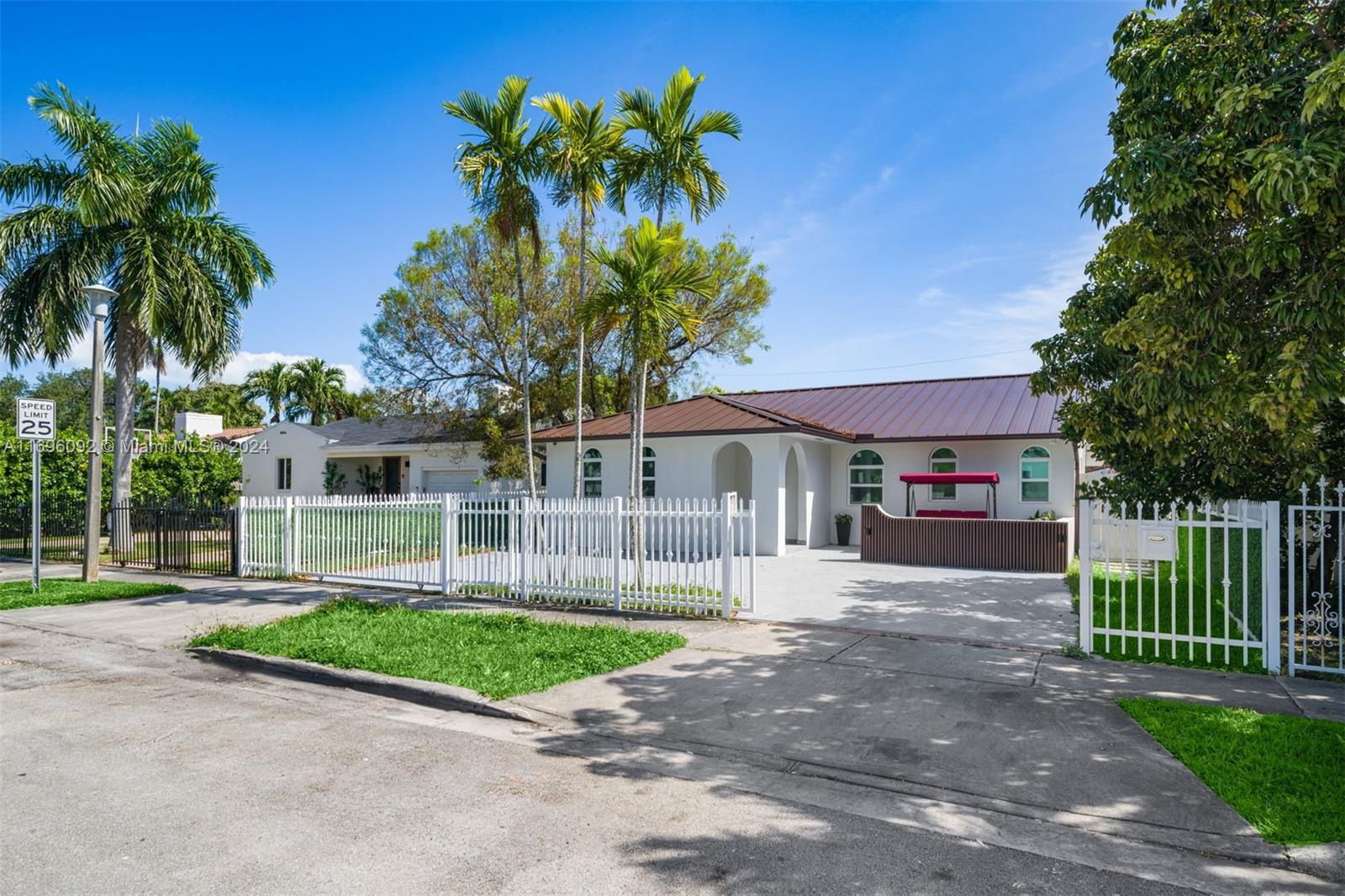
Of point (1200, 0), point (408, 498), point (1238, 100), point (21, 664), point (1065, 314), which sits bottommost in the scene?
point (21, 664)

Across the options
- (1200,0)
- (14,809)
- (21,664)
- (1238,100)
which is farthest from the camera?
(21,664)

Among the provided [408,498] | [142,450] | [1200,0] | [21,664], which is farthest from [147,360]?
[1200,0]

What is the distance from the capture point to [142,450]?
24.4 meters

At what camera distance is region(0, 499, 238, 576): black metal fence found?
15258 mm

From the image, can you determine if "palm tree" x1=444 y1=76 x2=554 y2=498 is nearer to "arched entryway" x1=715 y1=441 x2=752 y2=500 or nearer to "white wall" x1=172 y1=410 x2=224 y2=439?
A: "arched entryway" x1=715 y1=441 x2=752 y2=500

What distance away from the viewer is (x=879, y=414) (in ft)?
73.7

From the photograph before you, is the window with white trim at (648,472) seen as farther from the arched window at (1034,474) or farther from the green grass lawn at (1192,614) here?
the green grass lawn at (1192,614)

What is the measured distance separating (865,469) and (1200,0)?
15.3 meters

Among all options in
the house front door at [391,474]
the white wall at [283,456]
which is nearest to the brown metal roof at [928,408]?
the house front door at [391,474]

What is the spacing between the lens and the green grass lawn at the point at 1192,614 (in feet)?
23.6

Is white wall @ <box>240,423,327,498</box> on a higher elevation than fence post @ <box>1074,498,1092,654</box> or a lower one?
higher

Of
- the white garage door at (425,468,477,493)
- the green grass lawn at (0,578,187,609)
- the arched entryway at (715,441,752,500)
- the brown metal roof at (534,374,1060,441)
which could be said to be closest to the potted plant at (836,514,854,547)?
the brown metal roof at (534,374,1060,441)

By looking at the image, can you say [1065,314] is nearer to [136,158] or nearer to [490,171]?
[490,171]

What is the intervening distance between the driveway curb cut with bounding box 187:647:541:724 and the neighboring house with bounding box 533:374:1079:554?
12252 mm
